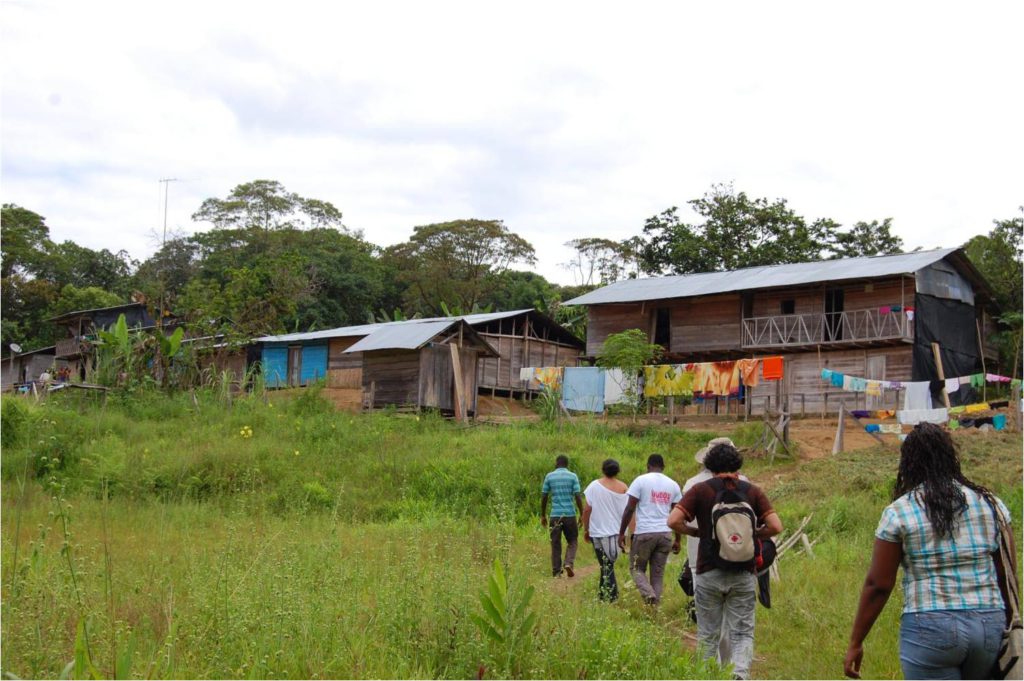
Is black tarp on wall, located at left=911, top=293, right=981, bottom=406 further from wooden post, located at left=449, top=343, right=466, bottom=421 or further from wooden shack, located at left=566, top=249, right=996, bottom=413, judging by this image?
wooden post, located at left=449, top=343, right=466, bottom=421

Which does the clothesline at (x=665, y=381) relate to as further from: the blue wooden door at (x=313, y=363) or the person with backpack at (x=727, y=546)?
the person with backpack at (x=727, y=546)

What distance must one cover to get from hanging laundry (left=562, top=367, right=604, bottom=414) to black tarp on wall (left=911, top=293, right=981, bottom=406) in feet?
27.7

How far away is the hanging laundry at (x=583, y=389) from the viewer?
25.8 metres

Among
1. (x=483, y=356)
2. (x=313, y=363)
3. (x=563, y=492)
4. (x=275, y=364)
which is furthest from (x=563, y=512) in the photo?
(x=275, y=364)

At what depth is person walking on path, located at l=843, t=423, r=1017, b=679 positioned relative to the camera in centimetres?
401

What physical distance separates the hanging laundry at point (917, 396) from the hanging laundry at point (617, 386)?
6457 mm

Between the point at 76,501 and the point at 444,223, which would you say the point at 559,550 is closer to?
the point at 76,501

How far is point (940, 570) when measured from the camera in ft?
13.5

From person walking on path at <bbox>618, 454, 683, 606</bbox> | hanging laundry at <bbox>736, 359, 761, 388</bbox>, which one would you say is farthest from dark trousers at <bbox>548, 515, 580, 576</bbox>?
hanging laundry at <bbox>736, 359, 761, 388</bbox>

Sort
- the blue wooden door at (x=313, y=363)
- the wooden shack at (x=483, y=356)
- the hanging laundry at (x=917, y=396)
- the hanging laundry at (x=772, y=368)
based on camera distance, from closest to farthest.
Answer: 1. the hanging laundry at (x=772, y=368)
2. the hanging laundry at (x=917, y=396)
3. the wooden shack at (x=483, y=356)
4. the blue wooden door at (x=313, y=363)

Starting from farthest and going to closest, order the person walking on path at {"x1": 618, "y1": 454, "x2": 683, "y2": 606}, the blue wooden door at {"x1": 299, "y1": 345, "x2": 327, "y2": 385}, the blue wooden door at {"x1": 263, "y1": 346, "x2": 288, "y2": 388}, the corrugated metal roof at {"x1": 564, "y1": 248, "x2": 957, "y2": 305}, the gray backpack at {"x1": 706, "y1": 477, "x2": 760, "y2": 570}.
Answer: the blue wooden door at {"x1": 263, "y1": 346, "x2": 288, "y2": 388}, the blue wooden door at {"x1": 299, "y1": 345, "x2": 327, "y2": 385}, the corrugated metal roof at {"x1": 564, "y1": 248, "x2": 957, "y2": 305}, the person walking on path at {"x1": 618, "y1": 454, "x2": 683, "y2": 606}, the gray backpack at {"x1": 706, "y1": 477, "x2": 760, "y2": 570}

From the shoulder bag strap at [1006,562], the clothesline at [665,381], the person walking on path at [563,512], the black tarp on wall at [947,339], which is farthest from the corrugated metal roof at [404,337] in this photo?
the shoulder bag strap at [1006,562]

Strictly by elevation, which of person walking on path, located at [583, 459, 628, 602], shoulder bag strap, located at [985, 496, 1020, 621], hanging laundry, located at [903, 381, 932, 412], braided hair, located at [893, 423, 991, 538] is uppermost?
hanging laundry, located at [903, 381, 932, 412]

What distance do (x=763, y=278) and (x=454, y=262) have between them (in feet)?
58.1
